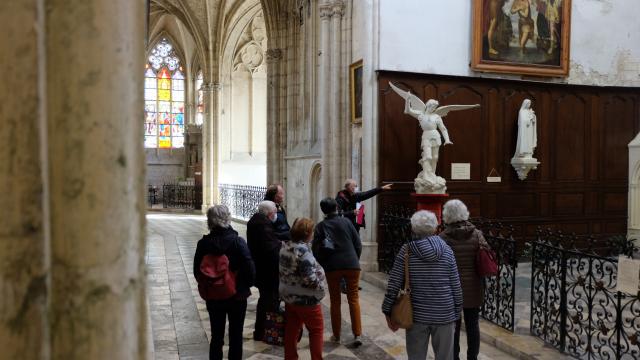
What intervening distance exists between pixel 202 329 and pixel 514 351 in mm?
3197

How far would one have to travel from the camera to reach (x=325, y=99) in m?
11.1

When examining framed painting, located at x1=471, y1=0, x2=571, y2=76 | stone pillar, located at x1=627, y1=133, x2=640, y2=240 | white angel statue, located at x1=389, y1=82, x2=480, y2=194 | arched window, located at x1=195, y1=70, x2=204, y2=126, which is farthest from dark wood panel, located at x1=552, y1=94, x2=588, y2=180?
arched window, located at x1=195, y1=70, x2=204, y2=126

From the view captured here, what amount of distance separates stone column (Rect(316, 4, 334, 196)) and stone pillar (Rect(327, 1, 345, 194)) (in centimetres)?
10

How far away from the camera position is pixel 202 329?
20.0 feet

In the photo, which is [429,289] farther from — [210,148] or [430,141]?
[210,148]

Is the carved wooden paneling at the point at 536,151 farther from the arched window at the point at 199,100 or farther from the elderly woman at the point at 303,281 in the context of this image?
the arched window at the point at 199,100

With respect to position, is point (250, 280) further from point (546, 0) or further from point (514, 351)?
point (546, 0)

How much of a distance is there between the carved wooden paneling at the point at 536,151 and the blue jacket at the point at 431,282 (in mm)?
6008

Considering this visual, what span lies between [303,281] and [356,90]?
6.85 metres

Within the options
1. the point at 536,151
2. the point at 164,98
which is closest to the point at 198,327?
the point at 536,151

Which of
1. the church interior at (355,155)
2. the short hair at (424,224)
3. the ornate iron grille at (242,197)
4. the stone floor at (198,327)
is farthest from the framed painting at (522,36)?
the ornate iron grille at (242,197)

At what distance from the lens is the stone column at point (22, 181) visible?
1279 millimetres

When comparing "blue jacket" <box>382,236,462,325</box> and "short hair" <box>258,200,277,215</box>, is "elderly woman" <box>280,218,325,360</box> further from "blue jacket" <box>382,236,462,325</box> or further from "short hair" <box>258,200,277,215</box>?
"short hair" <box>258,200,277,215</box>

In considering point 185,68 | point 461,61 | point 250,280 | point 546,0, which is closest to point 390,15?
point 461,61
